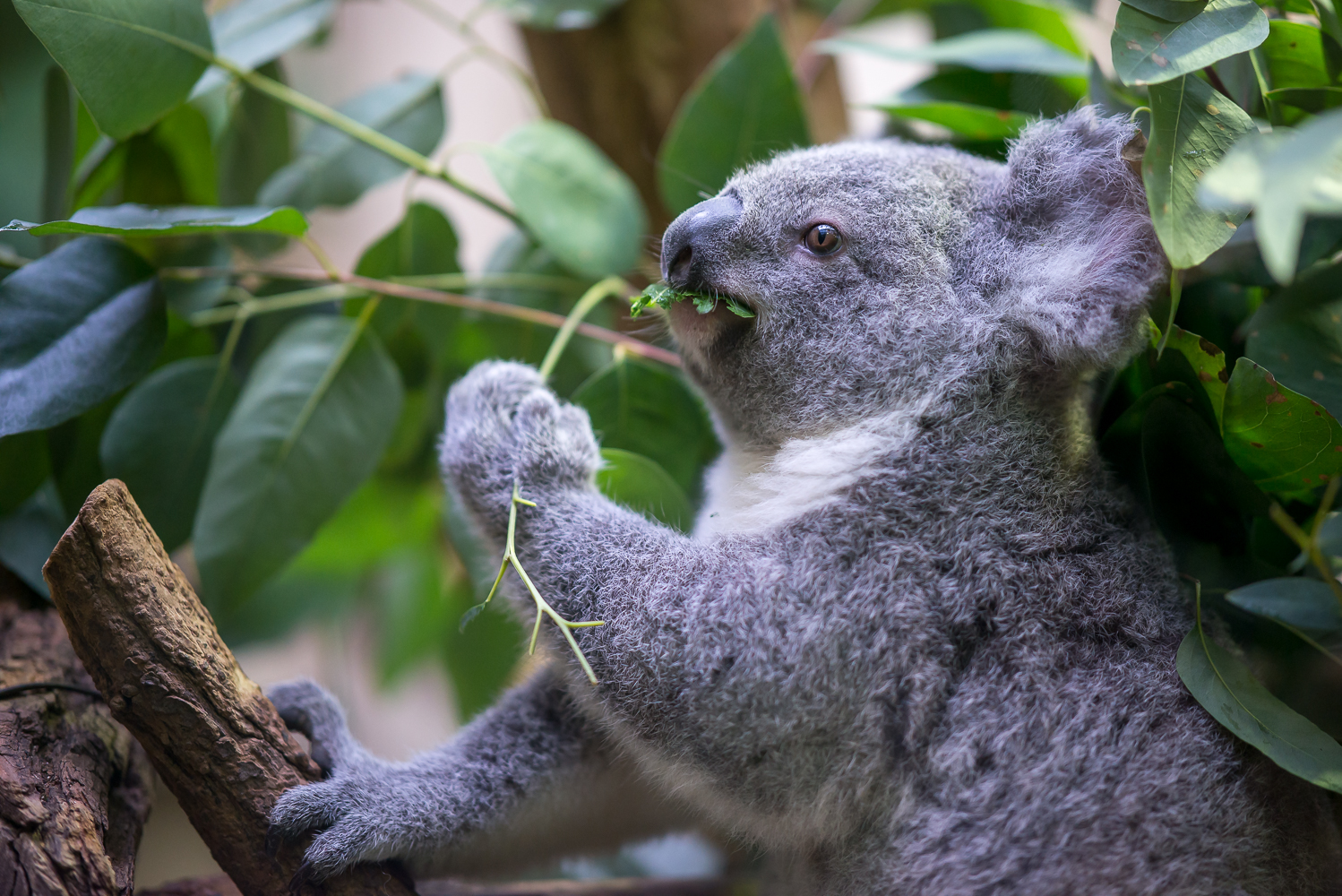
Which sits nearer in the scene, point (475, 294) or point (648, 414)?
point (648, 414)

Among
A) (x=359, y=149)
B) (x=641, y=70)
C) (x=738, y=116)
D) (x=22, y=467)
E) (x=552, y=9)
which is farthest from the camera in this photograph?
(x=641, y=70)

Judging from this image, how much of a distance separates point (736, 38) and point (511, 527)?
2036 mm

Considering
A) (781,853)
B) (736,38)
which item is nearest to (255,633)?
(781,853)

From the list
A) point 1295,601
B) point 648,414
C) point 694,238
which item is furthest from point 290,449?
point 1295,601

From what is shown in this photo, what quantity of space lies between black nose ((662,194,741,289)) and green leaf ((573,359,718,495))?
0.43m

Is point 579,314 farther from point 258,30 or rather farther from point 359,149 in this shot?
point 258,30

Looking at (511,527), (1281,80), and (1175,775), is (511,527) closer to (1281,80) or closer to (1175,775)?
(1175,775)

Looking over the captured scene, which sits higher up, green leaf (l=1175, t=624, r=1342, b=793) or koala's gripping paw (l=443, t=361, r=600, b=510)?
koala's gripping paw (l=443, t=361, r=600, b=510)

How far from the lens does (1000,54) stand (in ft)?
7.22

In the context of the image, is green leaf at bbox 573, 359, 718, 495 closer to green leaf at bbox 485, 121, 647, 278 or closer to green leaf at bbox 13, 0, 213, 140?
green leaf at bbox 485, 121, 647, 278

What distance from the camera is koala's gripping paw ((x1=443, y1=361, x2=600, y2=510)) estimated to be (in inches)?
67.7

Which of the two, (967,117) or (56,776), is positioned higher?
(967,117)

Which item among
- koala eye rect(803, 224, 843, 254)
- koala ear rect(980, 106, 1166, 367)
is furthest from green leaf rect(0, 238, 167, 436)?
koala ear rect(980, 106, 1166, 367)

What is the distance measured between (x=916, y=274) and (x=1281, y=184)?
85cm
